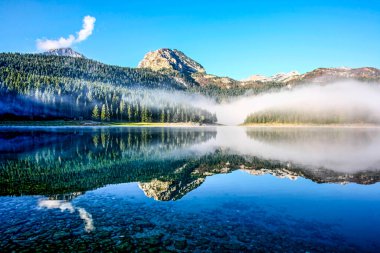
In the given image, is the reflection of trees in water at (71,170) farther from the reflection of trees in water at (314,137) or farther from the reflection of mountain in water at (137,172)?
the reflection of trees in water at (314,137)

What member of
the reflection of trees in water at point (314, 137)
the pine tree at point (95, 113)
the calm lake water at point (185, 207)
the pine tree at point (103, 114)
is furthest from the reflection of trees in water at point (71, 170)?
the pine tree at point (103, 114)

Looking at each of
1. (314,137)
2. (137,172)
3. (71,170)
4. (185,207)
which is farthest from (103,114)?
(185,207)

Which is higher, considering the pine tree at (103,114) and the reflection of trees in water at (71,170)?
the pine tree at (103,114)

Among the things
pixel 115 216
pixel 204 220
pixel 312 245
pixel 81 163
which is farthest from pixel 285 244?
pixel 81 163

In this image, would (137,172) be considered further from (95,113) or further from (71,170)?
(95,113)

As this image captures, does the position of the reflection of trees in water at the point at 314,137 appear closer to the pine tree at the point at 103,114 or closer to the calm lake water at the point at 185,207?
→ the calm lake water at the point at 185,207

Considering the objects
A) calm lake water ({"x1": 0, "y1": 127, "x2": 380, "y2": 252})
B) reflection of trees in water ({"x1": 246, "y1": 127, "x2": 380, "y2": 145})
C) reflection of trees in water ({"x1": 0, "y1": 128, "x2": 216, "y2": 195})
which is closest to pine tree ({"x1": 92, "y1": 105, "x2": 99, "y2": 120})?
reflection of trees in water ({"x1": 246, "y1": 127, "x2": 380, "y2": 145})

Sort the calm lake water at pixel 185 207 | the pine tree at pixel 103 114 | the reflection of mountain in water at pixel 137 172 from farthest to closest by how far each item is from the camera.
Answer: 1. the pine tree at pixel 103 114
2. the reflection of mountain in water at pixel 137 172
3. the calm lake water at pixel 185 207

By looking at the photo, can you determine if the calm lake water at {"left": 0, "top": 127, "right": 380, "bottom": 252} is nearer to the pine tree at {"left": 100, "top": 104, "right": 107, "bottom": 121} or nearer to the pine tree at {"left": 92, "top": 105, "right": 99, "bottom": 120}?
the pine tree at {"left": 92, "top": 105, "right": 99, "bottom": 120}

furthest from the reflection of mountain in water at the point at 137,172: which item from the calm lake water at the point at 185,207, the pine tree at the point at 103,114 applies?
the pine tree at the point at 103,114

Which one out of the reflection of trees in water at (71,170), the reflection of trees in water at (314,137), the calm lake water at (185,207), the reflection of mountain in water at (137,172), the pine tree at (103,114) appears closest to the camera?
the calm lake water at (185,207)

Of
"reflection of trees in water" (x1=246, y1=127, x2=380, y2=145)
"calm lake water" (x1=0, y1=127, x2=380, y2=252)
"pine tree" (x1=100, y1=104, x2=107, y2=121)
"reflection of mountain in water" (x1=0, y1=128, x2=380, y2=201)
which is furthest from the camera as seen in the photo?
"pine tree" (x1=100, y1=104, x2=107, y2=121)

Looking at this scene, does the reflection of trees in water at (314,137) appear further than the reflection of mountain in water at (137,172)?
Yes

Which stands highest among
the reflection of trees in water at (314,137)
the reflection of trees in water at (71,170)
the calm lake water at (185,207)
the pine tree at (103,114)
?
the pine tree at (103,114)
